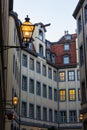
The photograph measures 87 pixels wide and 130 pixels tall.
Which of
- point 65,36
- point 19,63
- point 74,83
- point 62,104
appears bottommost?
point 62,104

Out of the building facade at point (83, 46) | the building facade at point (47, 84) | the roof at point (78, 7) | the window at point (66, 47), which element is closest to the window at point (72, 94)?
the building facade at point (47, 84)

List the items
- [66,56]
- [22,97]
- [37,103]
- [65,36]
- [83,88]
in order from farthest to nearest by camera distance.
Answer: [65,36] → [66,56] → [37,103] → [22,97] → [83,88]

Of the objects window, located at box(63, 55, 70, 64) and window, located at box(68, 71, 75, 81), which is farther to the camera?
window, located at box(63, 55, 70, 64)

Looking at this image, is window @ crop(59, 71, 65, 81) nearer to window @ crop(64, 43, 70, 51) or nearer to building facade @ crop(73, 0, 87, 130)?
window @ crop(64, 43, 70, 51)

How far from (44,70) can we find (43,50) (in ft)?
10.5

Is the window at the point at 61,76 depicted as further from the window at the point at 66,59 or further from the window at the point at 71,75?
the window at the point at 66,59


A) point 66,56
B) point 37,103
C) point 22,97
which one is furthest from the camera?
point 66,56

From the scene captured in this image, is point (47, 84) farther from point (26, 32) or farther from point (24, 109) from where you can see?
point (26, 32)

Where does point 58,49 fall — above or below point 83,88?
above

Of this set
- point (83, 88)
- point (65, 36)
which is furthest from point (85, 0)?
point (65, 36)

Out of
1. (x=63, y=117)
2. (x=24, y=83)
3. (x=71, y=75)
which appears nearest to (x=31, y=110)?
(x=24, y=83)

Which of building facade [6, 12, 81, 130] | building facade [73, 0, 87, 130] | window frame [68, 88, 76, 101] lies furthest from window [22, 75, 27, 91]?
building facade [73, 0, 87, 130]

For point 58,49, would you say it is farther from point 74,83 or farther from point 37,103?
point 37,103

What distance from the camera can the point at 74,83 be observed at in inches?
2152
